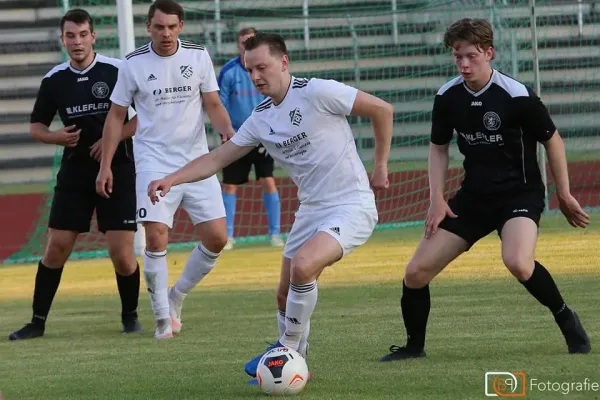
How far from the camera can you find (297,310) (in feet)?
19.0

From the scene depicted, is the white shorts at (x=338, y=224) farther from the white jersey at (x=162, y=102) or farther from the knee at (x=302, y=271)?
the white jersey at (x=162, y=102)

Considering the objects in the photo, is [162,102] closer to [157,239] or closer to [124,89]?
[124,89]

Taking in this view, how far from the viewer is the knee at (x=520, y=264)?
5918 millimetres

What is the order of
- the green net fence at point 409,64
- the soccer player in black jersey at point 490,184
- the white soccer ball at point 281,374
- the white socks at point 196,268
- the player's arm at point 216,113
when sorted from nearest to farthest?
the white soccer ball at point 281,374, the soccer player in black jersey at point 490,184, the player's arm at point 216,113, the white socks at point 196,268, the green net fence at point 409,64

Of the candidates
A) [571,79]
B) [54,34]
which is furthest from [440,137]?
[54,34]

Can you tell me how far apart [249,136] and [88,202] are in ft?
7.56

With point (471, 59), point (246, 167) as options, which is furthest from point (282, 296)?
point (246, 167)

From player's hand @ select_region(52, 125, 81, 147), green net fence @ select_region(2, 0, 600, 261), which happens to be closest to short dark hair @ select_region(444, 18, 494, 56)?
player's hand @ select_region(52, 125, 81, 147)

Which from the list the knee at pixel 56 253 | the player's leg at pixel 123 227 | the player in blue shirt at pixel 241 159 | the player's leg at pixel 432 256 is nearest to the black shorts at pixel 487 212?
the player's leg at pixel 432 256

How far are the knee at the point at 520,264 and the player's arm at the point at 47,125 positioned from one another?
3311 mm

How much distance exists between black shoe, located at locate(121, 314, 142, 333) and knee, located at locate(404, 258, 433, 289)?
245cm

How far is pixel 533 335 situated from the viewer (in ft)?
22.2

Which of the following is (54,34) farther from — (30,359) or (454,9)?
(30,359)

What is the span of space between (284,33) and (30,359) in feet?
39.5
